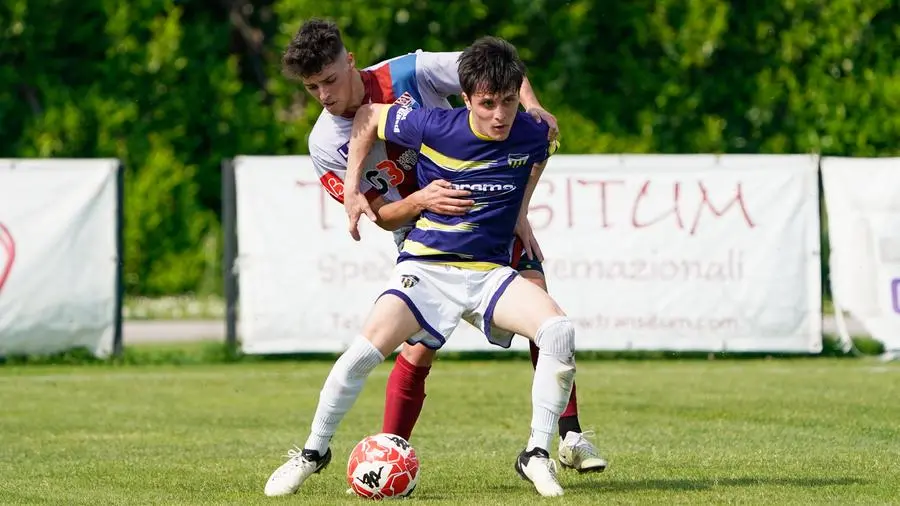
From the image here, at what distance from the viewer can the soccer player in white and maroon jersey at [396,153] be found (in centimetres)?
757

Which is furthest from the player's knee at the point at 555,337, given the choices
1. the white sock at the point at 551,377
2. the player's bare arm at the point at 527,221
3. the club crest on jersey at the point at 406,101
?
the club crest on jersey at the point at 406,101

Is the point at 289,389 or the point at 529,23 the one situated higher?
the point at 529,23

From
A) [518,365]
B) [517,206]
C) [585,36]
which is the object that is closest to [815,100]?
[585,36]

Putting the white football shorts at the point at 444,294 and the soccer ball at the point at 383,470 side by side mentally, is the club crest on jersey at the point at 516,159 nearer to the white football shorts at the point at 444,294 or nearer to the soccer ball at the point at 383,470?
the white football shorts at the point at 444,294

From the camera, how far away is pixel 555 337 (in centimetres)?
741

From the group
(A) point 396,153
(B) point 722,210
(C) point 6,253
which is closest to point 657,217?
(B) point 722,210

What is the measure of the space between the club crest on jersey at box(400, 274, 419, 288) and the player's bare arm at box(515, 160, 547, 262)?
0.64 meters

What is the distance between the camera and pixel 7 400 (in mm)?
12719

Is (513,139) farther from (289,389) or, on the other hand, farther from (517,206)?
(289,389)

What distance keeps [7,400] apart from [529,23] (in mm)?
12126

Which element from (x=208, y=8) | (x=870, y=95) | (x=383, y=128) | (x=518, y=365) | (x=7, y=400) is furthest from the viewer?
(x=208, y=8)

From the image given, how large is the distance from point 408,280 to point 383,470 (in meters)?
0.85

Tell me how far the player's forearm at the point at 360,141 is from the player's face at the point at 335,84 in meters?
0.13

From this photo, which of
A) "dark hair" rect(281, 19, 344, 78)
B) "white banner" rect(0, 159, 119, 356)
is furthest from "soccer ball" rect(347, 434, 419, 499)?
"white banner" rect(0, 159, 119, 356)
